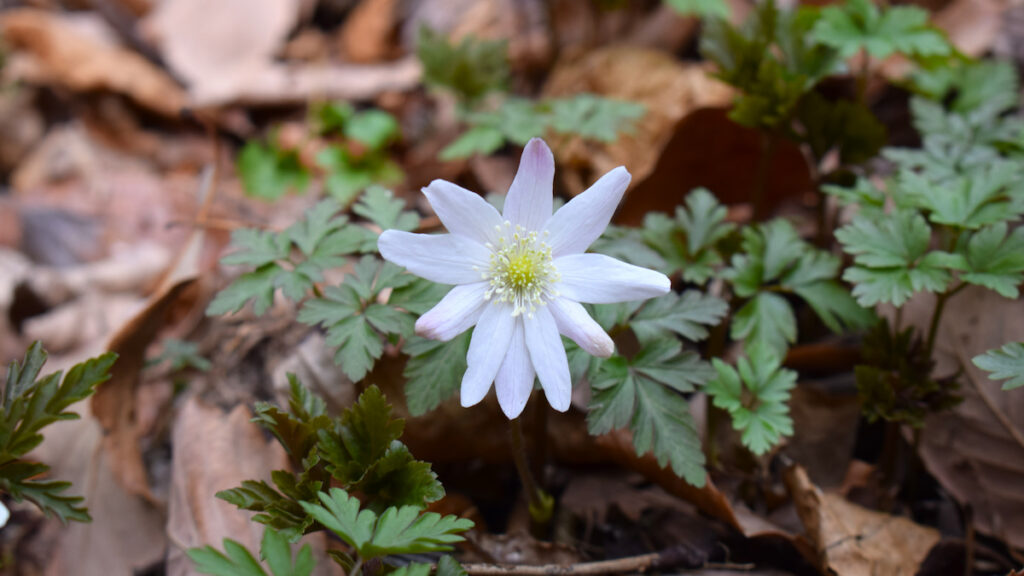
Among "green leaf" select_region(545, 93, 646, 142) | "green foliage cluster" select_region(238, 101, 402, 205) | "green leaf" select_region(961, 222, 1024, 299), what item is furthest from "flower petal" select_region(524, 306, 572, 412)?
"green foliage cluster" select_region(238, 101, 402, 205)

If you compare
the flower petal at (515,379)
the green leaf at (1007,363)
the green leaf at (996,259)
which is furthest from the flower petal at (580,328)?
the green leaf at (996,259)

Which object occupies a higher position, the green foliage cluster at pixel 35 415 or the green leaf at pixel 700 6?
the green leaf at pixel 700 6

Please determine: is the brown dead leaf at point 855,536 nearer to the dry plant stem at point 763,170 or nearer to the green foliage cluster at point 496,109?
the dry plant stem at point 763,170

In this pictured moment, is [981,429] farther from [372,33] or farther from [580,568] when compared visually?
[372,33]

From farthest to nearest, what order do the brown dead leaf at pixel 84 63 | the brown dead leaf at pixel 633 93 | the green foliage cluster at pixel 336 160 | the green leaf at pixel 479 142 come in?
the brown dead leaf at pixel 84 63 → the green foliage cluster at pixel 336 160 → the brown dead leaf at pixel 633 93 → the green leaf at pixel 479 142

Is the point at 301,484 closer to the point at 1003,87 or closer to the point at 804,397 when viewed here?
the point at 804,397

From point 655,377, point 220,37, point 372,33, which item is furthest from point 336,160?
point 655,377

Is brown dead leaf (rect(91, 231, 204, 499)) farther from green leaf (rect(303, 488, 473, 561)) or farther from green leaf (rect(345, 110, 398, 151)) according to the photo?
green leaf (rect(345, 110, 398, 151))
